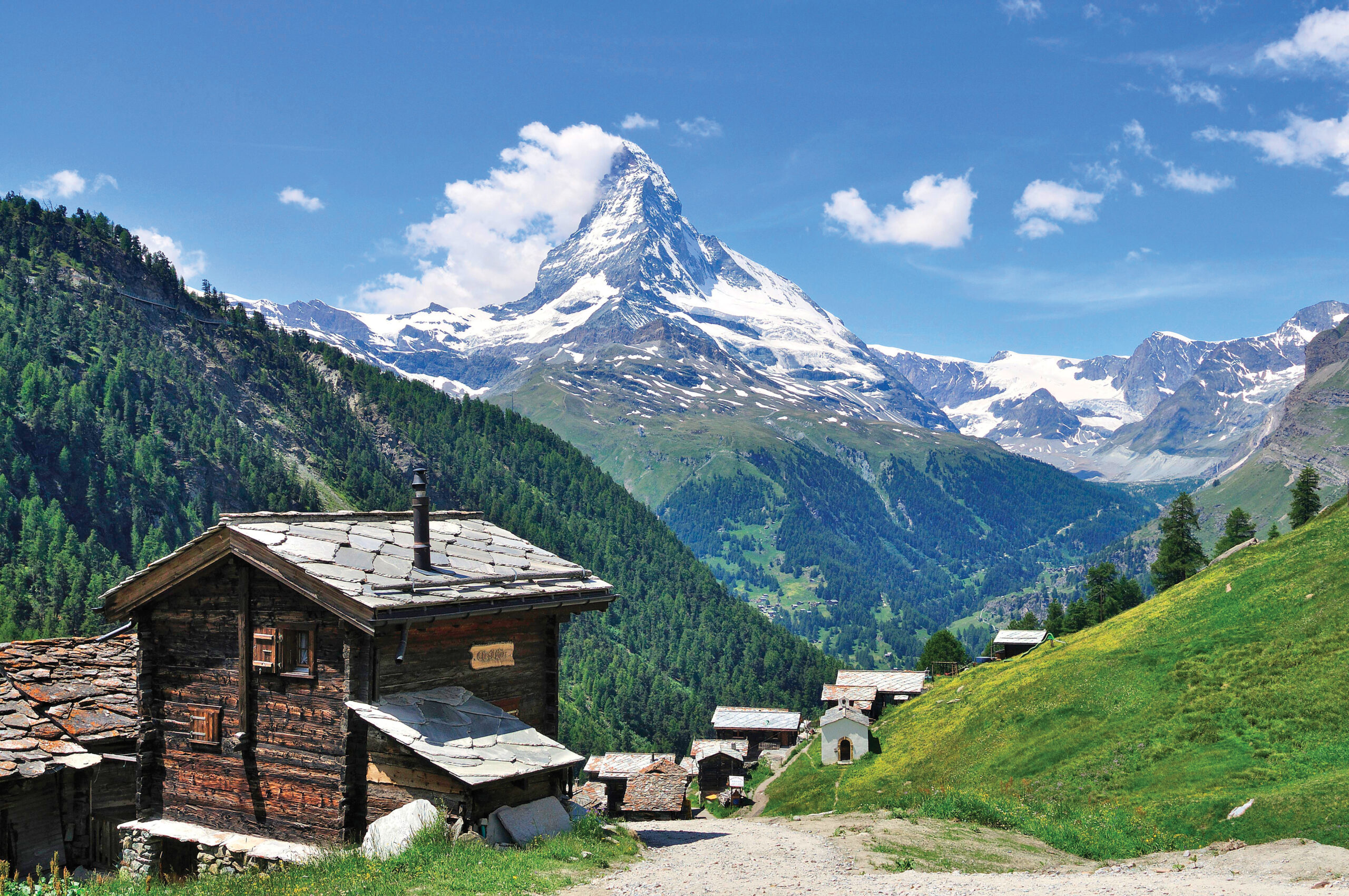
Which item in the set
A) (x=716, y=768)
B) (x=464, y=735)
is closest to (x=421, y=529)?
(x=464, y=735)

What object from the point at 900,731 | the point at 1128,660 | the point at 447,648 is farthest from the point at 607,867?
the point at 900,731

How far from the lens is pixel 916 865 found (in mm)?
21578

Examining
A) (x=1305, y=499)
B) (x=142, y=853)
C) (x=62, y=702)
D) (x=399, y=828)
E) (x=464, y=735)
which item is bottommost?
(x=142, y=853)

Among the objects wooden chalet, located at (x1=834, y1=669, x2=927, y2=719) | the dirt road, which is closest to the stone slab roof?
wooden chalet, located at (x1=834, y1=669, x2=927, y2=719)

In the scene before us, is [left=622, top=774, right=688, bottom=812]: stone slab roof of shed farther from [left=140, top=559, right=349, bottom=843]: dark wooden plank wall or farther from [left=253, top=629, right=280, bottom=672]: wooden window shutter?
[left=253, top=629, right=280, bottom=672]: wooden window shutter

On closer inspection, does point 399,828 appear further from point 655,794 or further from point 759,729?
point 759,729

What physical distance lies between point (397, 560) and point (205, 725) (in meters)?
6.44

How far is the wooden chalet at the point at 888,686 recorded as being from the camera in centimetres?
12019

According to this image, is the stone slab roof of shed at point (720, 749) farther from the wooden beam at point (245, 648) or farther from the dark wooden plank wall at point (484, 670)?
the wooden beam at point (245, 648)

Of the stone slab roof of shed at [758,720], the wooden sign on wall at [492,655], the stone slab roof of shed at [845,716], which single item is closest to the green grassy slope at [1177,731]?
the stone slab roof of shed at [845,716]

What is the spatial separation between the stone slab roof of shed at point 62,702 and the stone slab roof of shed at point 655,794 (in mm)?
43283

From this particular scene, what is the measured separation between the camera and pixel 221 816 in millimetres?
22562

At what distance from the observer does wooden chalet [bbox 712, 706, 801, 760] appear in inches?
5143

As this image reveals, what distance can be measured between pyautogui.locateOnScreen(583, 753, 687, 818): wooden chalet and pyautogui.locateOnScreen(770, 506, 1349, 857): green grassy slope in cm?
1431
